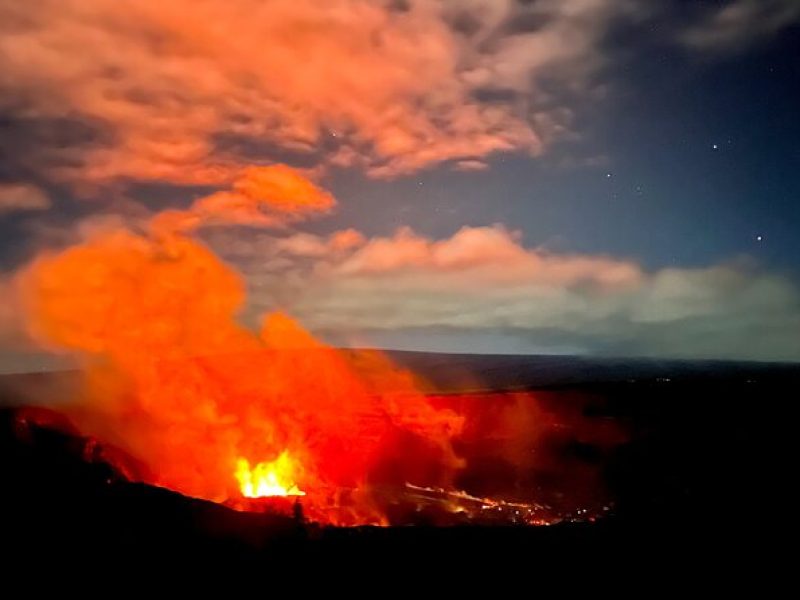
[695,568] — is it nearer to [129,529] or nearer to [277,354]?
[129,529]

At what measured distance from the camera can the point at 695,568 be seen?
12.9 m

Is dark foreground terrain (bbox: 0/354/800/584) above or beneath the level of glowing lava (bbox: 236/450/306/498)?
above

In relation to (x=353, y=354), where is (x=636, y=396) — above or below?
below

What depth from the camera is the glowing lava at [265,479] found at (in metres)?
23.1

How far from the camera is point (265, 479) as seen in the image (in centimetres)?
2356

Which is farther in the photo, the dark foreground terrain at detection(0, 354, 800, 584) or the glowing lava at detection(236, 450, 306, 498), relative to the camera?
the glowing lava at detection(236, 450, 306, 498)

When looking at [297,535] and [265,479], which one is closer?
[297,535]

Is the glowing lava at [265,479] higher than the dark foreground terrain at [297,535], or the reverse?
the dark foreground terrain at [297,535]

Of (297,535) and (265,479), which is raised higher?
(297,535)

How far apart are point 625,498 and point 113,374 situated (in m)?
22.4

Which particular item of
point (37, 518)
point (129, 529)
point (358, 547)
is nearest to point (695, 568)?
point (358, 547)

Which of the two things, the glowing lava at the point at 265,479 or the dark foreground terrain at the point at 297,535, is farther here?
the glowing lava at the point at 265,479

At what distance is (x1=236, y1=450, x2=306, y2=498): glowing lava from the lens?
23.1 metres

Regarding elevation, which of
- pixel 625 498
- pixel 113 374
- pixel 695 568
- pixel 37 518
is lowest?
pixel 625 498
